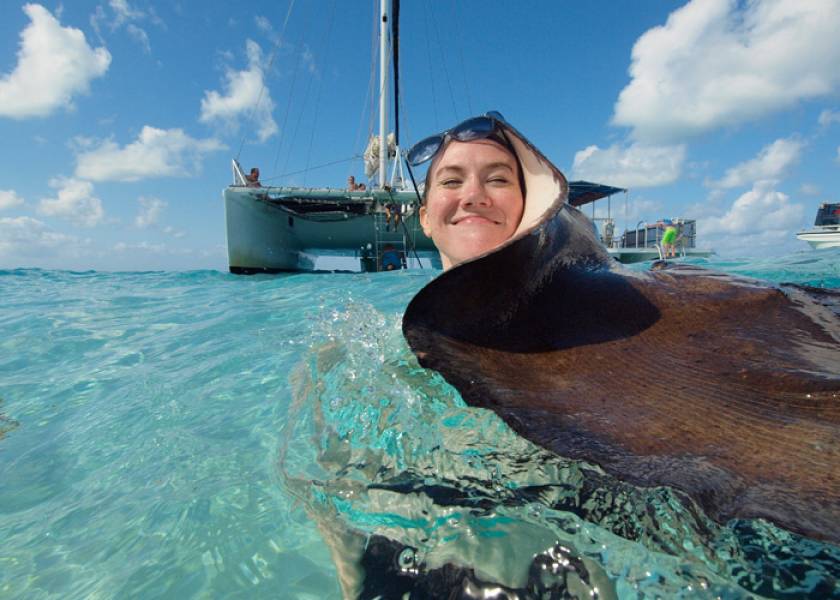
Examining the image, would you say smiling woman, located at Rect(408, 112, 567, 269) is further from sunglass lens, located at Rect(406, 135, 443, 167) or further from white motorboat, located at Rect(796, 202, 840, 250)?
white motorboat, located at Rect(796, 202, 840, 250)

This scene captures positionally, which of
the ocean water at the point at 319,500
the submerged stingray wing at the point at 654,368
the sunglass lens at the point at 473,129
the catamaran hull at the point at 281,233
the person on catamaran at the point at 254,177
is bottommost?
the ocean water at the point at 319,500

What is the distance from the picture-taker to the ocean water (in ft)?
3.18

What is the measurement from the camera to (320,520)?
1363mm

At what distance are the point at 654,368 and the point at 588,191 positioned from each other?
64.0 ft

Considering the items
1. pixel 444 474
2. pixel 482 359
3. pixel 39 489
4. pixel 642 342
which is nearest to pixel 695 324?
pixel 642 342

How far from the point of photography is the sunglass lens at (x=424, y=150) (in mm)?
2160

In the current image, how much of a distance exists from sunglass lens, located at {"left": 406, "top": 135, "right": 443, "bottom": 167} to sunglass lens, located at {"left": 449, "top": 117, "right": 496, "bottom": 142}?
15 cm

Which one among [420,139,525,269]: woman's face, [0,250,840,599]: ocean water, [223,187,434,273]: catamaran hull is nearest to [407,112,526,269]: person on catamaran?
[420,139,525,269]: woman's face

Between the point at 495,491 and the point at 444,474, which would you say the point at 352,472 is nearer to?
the point at 444,474

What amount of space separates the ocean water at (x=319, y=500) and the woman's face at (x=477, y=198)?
27.6 inches

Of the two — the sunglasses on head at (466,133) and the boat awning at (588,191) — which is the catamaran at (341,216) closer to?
the boat awning at (588,191)

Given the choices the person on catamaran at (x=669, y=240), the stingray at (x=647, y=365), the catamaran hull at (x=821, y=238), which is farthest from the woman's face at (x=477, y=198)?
the catamaran hull at (x=821, y=238)

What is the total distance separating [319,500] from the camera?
1.44 metres

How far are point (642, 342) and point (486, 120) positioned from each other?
1147 mm
